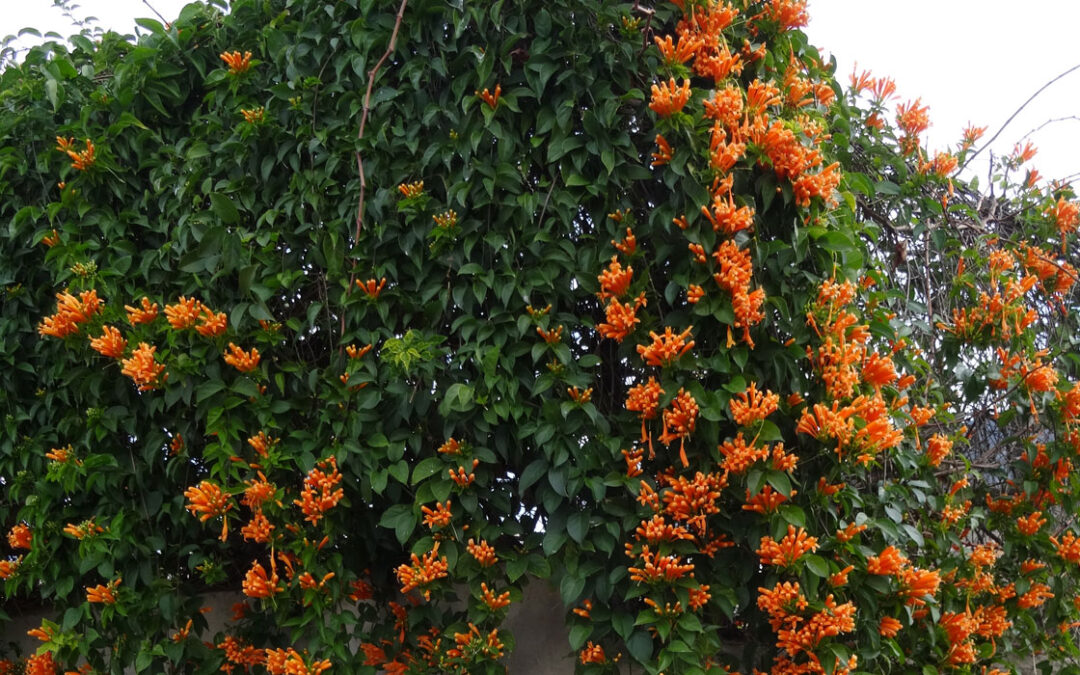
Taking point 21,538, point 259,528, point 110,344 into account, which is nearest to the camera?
point 259,528

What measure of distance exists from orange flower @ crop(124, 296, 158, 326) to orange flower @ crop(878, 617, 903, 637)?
7.08 feet

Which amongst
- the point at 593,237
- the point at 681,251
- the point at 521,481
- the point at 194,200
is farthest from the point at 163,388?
the point at 681,251

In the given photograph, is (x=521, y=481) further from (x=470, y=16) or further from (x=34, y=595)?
(x=34, y=595)

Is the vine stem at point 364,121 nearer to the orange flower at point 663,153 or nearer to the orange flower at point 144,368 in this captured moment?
the orange flower at point 144,368

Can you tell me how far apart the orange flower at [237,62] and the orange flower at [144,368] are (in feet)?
2.87

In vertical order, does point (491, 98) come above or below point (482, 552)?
above

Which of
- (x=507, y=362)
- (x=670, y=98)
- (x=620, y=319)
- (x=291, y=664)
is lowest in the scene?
(x=291, y=664)

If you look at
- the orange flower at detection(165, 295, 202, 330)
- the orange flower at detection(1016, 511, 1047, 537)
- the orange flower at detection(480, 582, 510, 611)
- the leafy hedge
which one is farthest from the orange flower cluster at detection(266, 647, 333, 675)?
the orange flower at detection(1016, 511, 1047, 537)

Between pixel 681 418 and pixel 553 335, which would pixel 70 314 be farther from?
pixel 681 418

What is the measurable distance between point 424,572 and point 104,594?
1.05 metres

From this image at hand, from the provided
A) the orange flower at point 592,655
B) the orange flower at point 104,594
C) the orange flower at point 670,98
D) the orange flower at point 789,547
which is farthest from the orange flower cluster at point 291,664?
the orange flower at point 670,98

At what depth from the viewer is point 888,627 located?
2.54 metres

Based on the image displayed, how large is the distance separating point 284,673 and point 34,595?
1.54m

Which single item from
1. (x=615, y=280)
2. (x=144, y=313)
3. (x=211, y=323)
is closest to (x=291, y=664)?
(x=211, y=323)
